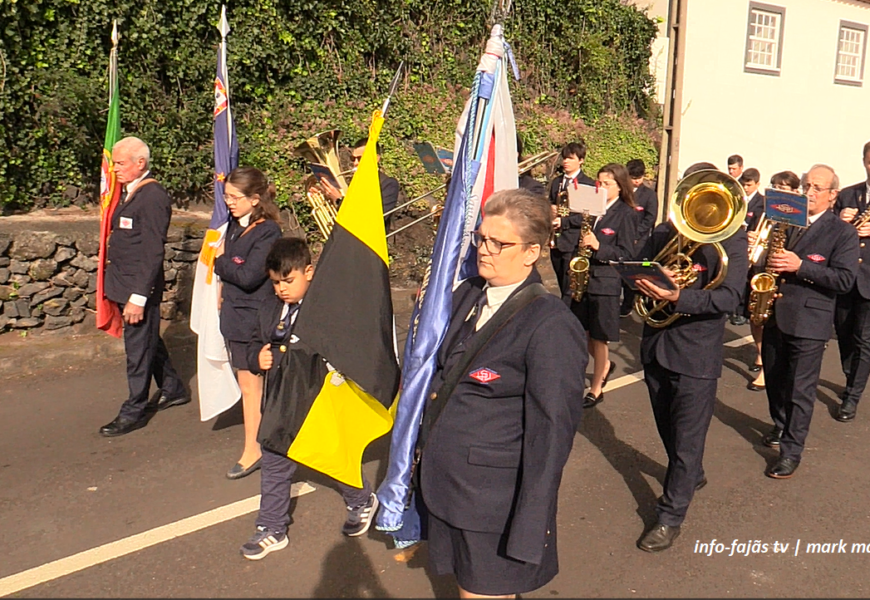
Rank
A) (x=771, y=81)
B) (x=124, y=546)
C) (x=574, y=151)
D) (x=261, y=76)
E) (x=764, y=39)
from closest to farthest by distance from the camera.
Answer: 1. (x=124, y=546)
2. (x=574, y=151)
3. (x=261, y=76)
4. (x=764, y=39)
5. (x=771, y=81)

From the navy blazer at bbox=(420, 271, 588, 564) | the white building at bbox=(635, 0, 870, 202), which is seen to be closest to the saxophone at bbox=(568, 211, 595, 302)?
the navy blazer at bbox=(420, 271, 588, 564)

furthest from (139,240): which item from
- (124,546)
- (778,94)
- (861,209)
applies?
(778,94)

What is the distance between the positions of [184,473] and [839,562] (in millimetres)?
3813

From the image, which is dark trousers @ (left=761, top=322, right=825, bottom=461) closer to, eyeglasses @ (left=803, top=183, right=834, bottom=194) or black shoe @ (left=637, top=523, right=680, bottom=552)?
eyeglasses @ (left=803, top=183, right=834, bottom=194)

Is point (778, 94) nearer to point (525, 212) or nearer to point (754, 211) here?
point (754, 211)

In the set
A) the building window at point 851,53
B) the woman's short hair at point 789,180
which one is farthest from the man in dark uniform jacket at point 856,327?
the building window at point 851,53

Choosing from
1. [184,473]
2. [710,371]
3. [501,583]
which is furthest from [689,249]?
[184,473]

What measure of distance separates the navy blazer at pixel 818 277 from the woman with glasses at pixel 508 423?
3.06m

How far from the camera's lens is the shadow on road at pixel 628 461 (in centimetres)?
489

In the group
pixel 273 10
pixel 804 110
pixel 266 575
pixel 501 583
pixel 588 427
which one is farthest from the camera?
pixel 804 110

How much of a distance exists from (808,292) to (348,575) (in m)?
3.44

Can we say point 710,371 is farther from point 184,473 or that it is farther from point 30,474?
point 30,474

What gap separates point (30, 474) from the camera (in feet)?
16.8

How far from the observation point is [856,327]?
667 centimetres
